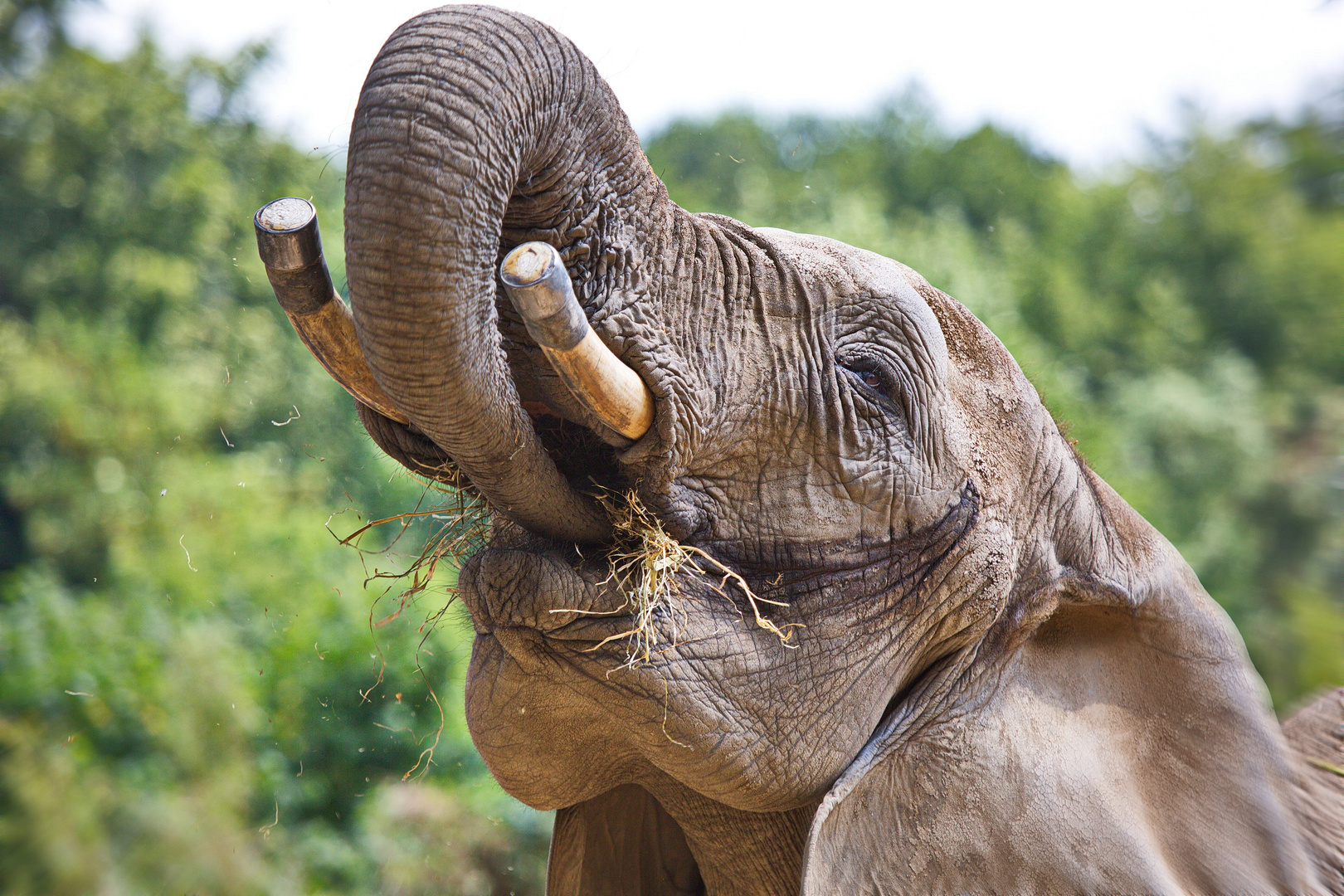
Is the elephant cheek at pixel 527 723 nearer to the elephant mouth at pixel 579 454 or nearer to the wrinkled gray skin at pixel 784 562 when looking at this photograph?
the wrinkled gray skin at pixel 784 562

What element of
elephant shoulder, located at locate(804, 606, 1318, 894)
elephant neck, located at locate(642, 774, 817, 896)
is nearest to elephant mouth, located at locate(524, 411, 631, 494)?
elephant shoulder, located at locate(804, 606, 1318, 894)

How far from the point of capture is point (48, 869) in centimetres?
80

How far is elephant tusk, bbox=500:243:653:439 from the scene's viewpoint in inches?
48.8

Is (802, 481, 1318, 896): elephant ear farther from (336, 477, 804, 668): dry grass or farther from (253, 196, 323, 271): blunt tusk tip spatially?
(253, 196, 323, 271): blunt tusk tip

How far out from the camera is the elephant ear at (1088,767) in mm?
1866

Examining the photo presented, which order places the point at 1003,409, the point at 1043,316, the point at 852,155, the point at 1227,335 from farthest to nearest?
the point at 852,155 < the point at 1043,316 < the point at 1003,409 < the point at 1227,335

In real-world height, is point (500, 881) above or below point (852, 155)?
below

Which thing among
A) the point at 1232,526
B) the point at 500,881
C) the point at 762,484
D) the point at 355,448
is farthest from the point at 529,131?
the point at 355,448

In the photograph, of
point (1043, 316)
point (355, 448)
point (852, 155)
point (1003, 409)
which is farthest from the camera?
point (852, 155)

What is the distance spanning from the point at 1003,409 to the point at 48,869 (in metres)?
1.89

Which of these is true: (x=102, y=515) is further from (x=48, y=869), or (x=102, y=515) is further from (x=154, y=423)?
(x=48, y=869)

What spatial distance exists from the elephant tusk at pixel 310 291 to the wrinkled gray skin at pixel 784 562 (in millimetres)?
151

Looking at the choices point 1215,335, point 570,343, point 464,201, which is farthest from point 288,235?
point 1215,335

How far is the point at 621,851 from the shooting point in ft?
7.72
